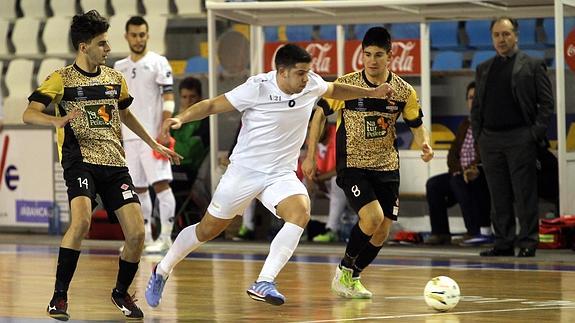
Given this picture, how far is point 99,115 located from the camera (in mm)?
9969

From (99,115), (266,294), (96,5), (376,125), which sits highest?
(96,5)

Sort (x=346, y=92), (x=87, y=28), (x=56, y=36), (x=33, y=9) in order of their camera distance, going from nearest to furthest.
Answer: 1. (x=87, y=28)
2. (x=346, y=92)
3. (x=56, y=36)
4. (x=33, y=9)

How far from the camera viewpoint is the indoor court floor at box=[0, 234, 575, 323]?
33.2 feet

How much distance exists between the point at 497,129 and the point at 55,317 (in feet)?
21.2

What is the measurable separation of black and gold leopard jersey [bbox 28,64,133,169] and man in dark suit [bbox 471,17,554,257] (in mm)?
5592

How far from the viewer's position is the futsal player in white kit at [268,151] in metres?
10.1

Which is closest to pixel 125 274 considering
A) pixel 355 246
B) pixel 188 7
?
pixel 355 246

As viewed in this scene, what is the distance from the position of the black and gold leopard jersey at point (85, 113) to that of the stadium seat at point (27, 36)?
9.81m

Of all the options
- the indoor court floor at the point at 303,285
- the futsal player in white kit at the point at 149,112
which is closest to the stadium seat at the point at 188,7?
the futsal player in white kit at the point at 149,112

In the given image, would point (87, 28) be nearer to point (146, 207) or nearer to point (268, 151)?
point (268, 151)

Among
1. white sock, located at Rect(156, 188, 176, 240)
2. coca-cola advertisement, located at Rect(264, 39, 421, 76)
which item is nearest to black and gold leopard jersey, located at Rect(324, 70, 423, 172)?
white sock, located at Rect(156, 188, 176, 240)

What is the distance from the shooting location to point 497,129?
14.7 meters

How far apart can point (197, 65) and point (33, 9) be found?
263 cm

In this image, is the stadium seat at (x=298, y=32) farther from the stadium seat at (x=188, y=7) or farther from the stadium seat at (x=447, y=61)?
the stadium seat at (x=447, y=61)
